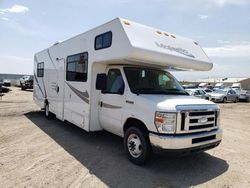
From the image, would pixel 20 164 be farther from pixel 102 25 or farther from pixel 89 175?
pixel 102 25

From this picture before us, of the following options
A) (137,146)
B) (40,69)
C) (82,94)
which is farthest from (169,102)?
(40,69)

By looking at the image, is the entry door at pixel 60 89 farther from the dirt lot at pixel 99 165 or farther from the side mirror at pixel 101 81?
the side mirror at pixel 101 81

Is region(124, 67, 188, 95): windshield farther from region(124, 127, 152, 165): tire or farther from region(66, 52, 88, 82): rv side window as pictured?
region(66, 52, 88, 82): rv side window

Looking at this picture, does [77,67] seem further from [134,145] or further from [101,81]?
[134,145]

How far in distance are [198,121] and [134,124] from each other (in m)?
1.46

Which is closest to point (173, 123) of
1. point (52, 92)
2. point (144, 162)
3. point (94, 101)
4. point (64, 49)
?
point (144, 162)

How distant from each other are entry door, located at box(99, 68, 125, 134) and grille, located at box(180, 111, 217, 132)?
164cm

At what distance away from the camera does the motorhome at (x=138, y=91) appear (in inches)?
207

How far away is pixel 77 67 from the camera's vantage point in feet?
26.8

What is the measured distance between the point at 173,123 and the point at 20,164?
346cm

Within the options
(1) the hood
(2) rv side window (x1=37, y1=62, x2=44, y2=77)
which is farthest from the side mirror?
(2) rv side window (x1=37, y1=62, x2=44, y2=77)

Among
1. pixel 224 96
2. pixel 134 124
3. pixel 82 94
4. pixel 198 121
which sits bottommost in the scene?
pixel 224 96

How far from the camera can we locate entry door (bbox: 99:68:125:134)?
6358mm

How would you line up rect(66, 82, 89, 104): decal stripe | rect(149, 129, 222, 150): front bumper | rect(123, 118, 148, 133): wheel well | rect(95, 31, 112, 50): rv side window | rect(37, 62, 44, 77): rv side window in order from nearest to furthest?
1. rect(149, 129, 222, 150): front bumper
2. rect(123, 118, 148, 133): wheel well
3. rect(95, 31, 112, 50): rv side window
4. rect(66, 82, 89, 104): decal stripe
5. rect(37, 62, 44, 77): rv side window
